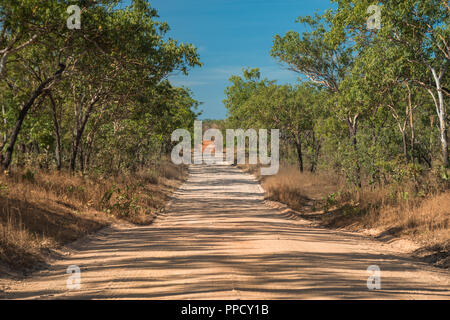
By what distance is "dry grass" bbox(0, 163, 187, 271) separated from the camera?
26.6ft

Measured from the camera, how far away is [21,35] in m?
11.2

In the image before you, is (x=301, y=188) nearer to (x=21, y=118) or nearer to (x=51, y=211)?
(x=21, y=118)

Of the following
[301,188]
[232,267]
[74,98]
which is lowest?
[232,267]

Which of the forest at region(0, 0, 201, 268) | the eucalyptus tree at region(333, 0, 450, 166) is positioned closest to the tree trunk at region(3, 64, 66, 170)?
the forest at region(0, 0, 201, 268)

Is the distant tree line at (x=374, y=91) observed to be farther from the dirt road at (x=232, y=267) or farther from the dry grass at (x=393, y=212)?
the dirt road at (x=232, y=267)

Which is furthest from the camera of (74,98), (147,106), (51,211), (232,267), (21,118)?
(147,106)

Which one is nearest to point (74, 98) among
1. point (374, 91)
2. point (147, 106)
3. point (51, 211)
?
point (147, 106)

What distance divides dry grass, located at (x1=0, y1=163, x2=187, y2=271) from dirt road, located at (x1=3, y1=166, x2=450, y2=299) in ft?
1.94

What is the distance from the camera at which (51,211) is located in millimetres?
11266

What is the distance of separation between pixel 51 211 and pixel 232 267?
6.16 meters

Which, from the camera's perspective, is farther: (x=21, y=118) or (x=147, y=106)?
(x=147, y=106)

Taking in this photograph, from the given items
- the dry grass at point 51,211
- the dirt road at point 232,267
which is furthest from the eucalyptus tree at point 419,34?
the dry grass at point 51,211

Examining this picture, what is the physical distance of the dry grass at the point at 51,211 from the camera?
8.10 meters
